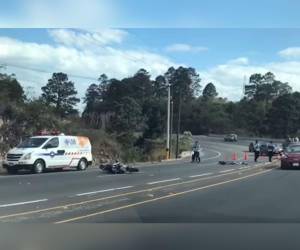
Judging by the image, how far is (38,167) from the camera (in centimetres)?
2780

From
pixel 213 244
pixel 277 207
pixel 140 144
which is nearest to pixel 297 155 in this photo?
pixel 277 207

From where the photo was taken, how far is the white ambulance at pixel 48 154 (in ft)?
90.4

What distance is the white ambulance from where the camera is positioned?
27.6 meters

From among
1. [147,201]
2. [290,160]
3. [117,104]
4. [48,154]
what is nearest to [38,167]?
[48,154]

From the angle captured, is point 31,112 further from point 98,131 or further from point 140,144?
point 140,144

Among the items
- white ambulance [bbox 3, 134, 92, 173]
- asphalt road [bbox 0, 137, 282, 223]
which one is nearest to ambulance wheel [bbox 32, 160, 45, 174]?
white ambulance [bbox 3, 134, 92, 173]

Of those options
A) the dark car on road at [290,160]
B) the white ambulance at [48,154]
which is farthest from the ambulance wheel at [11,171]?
the dark car on road at [290,160]

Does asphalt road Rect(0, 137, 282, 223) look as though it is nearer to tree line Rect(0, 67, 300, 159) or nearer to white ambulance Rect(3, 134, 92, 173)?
tree line Rect(0, 67, 300, 159)

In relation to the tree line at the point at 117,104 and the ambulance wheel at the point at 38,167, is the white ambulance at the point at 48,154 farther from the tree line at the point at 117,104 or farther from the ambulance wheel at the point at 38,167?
the tree line at the point at 117,104

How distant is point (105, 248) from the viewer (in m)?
8.32

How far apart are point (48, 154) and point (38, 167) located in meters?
0.98

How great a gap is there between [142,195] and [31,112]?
81.1 ft

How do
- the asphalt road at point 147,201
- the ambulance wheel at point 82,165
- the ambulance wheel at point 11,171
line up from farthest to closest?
1. the ambulance wheel at point 82,165
2. the ambulance wheel at point 11,171
3. the asphalt road at point 147,201

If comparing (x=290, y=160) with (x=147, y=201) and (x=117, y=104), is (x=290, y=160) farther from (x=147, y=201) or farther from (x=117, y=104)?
(x=147, y=201)
